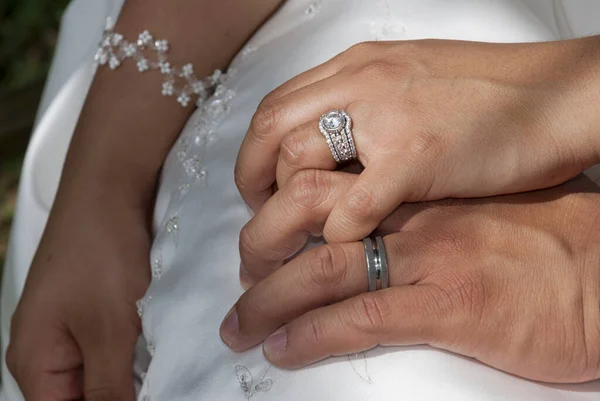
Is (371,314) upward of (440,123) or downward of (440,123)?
downward

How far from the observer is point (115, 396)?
1.14 metres

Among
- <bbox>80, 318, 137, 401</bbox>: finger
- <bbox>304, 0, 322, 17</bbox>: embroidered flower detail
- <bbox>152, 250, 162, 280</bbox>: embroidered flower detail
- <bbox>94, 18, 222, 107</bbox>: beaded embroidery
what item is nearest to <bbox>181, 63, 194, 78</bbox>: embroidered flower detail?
<bbox>94, 18, 222, 107</bbox>: beaded embroidery

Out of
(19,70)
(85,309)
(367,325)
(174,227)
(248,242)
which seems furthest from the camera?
(19,70)

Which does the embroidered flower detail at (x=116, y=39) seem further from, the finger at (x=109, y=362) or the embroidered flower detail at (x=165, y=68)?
the finger at (x=109, y=362)

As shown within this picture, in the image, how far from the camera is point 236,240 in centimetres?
98

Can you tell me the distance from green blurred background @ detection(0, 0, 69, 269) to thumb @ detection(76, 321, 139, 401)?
158 centimetres

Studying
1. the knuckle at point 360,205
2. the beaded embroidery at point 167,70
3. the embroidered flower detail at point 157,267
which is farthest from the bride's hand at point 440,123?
the beaded embroidery at point 167,70

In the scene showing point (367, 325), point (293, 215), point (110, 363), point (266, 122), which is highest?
point (266, 122)

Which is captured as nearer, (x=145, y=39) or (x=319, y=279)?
(x=319, y=279)

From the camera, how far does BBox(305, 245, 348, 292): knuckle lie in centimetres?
81

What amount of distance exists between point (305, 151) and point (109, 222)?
1.58 feet

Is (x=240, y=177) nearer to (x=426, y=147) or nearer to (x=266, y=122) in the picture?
(x=266, y=122)

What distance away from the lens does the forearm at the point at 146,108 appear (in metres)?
1.21

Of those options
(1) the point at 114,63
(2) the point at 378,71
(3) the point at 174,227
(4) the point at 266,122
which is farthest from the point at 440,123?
(1) the point at 114,63
